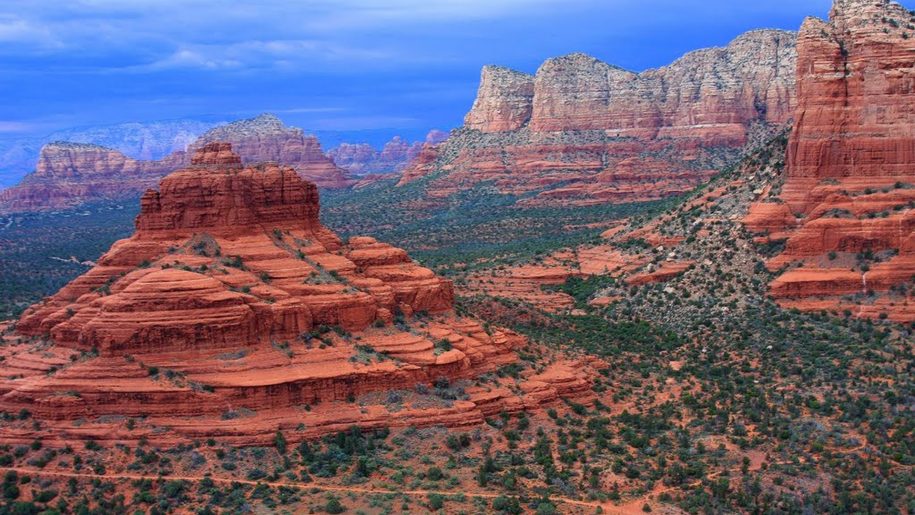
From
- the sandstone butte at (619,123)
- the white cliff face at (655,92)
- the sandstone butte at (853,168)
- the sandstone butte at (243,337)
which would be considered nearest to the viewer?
the sandstone butte at (243,337)

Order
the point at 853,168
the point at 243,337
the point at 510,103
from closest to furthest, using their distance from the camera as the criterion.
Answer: the point at 243,337
the point at 853,168
the point at 510,103

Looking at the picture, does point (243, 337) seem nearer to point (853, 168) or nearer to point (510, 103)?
point (853, 168)

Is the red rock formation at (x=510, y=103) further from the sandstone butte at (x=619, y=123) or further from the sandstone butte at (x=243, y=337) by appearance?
the sandstone butte at (x=243, y=337)

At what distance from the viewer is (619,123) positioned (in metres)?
183

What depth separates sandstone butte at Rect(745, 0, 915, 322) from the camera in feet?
244

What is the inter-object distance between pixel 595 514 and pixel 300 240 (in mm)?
22193

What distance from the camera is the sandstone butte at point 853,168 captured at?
74.3 meters

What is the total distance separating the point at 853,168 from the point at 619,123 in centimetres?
10674

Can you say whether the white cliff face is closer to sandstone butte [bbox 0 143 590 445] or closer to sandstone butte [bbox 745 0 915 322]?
sandstone butte [bbox 745 0 915 322]

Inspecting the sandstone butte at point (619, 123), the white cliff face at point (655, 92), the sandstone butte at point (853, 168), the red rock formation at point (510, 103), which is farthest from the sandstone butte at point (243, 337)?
→ the red rock formation at point (510, 103)

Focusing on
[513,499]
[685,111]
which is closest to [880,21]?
[513,499]

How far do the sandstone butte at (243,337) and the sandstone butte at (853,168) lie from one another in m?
21.3

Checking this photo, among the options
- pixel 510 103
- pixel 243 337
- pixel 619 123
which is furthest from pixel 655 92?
pixel 243 337

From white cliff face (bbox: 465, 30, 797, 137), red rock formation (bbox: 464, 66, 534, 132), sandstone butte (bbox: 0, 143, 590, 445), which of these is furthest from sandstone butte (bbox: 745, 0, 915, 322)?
red rock formation (bbox: 464, 66, 534, 132)
